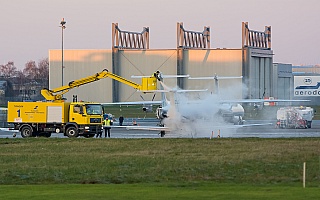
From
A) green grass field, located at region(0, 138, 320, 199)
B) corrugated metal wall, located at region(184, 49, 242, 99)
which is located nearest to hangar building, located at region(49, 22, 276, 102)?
corrugated metal wall, located at region(184, 49, 242, 99)

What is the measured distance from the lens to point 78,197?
2078 cm

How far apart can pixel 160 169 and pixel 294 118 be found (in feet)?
147

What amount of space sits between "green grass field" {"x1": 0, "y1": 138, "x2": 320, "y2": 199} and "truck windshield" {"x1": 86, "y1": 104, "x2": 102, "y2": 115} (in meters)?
7.96

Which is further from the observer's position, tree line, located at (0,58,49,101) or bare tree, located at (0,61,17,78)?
bare tree, located at (0,61,17,78)

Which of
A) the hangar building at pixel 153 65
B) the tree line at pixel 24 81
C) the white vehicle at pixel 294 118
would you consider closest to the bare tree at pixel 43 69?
the tree line at pixel 24 81

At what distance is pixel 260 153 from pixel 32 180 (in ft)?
41.5

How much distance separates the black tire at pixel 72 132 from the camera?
53.0 meters

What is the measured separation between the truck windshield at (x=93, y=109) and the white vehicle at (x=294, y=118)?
23.1 metres

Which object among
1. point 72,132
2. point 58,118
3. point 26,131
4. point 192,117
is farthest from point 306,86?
point 26,131

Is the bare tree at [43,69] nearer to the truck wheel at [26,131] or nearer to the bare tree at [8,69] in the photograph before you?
the bare tree at [8,69]

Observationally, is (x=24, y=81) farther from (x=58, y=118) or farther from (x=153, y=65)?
(x=58, y=118)

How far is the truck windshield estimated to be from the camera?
53406mm

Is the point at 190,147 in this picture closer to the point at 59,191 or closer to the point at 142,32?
the point at 59,191

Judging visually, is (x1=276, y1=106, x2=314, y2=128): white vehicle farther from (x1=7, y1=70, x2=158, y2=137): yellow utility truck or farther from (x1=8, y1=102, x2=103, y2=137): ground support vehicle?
(x1=8, y1=102, x2=103, y2=137): ground support vehicle
